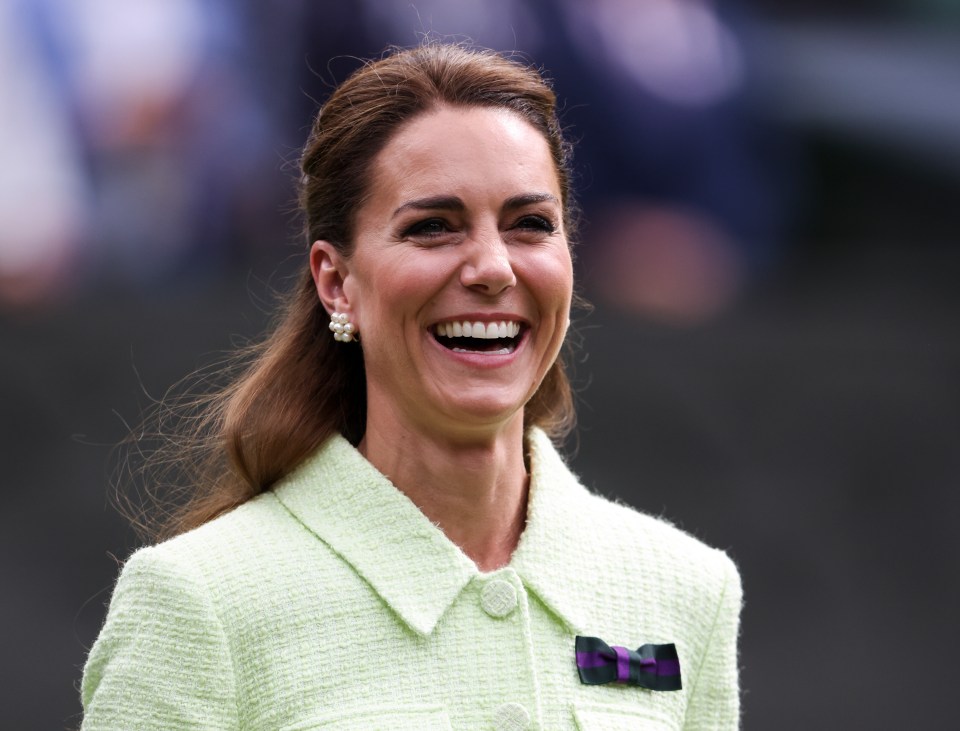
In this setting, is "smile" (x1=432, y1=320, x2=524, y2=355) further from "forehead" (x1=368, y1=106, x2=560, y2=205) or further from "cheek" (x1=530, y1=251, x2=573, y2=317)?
"forehead" (x1=368, y1=106, x2=560, y2=205)

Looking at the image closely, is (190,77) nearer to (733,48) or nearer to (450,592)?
(733,48)

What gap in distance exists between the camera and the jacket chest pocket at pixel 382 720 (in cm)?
217

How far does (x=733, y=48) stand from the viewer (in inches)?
252

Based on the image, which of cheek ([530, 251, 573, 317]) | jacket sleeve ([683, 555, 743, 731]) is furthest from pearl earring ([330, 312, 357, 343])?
jacket sleeve ([683, 555, 743, 731])

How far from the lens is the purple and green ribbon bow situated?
7.67 feet

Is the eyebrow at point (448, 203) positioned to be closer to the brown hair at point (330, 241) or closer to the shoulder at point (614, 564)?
the brown hair at point (330, 241)

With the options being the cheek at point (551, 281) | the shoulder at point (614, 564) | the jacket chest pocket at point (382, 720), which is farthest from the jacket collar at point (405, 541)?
the cheek at point (551, 281)

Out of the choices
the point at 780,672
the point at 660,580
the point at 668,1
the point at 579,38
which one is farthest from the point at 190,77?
the point at 660,580

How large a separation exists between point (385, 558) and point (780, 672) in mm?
3040

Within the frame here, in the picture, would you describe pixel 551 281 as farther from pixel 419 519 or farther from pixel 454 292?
pixel 419 519

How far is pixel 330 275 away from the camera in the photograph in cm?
244

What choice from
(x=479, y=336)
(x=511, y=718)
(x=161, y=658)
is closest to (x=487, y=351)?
(x=479, y=336)

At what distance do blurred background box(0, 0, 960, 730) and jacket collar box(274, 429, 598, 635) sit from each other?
2.45m

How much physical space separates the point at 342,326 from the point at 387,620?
1.41 feet
